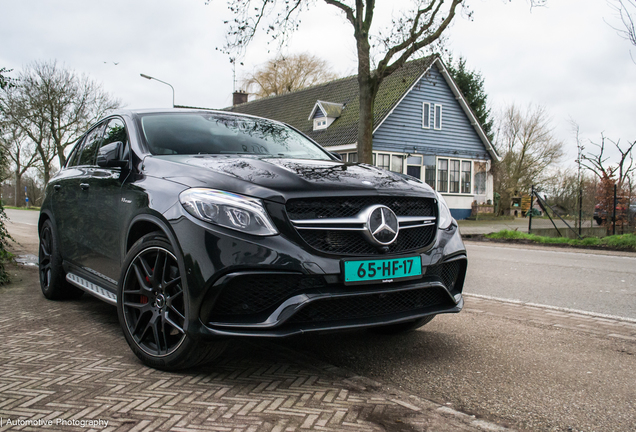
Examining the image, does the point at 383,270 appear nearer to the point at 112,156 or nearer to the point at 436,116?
the point at 112,156

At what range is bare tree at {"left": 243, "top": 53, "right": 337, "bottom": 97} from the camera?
47.2 meters

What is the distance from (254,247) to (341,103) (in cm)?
2681

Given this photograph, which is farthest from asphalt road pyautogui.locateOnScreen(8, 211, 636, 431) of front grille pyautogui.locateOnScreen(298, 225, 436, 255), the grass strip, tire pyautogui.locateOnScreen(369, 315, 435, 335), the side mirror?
the grass strip

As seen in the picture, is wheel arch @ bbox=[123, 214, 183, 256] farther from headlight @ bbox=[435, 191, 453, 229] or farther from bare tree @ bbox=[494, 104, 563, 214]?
bare tree @ bbox=[494, 104, 563, 214]

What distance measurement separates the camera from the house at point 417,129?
26750 millimetres

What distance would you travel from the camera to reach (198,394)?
2.81 meters

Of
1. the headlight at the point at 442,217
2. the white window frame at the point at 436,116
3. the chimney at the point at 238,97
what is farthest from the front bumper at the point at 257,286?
the chimney at the point at 238,97

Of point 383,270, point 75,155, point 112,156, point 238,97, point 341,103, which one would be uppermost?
point 238,97

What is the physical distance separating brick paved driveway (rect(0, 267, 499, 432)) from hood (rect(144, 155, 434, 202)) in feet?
3.03

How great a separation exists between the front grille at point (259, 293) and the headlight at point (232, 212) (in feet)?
0.80

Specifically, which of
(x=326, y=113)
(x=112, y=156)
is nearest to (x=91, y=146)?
(x=112, y=156)

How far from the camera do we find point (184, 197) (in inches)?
120

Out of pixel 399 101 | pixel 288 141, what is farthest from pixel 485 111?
pixel 288 141

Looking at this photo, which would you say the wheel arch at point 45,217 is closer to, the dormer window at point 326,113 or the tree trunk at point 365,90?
the tree trunk at point 365,90
